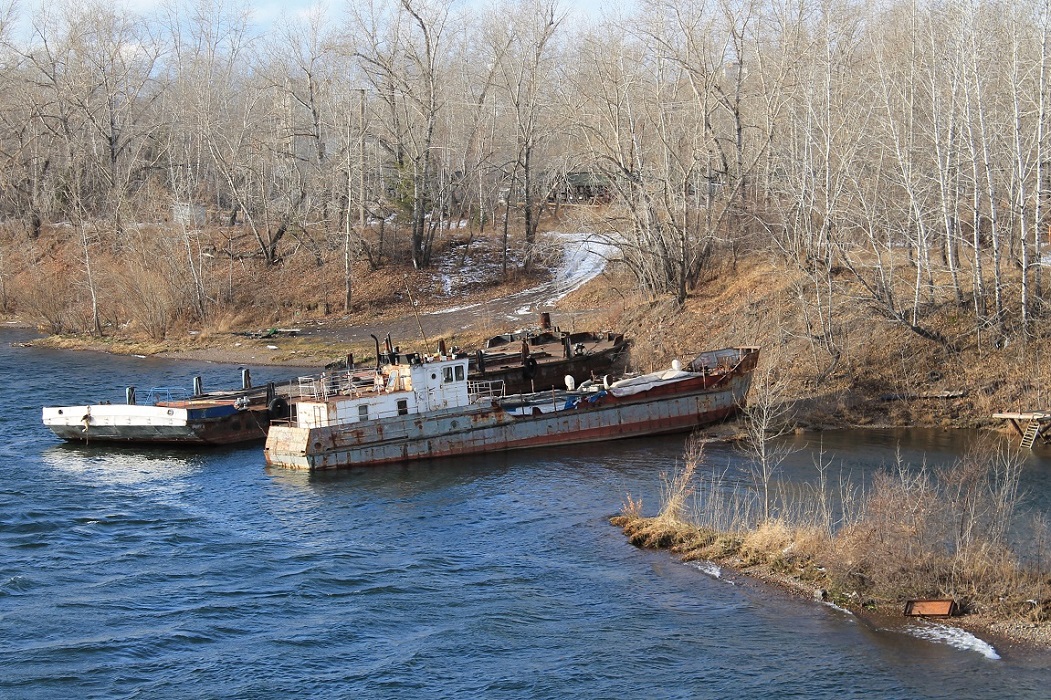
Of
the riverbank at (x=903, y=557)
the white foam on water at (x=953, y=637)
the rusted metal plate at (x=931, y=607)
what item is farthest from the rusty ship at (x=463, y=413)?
the white foam on water at (x=953, y=637)

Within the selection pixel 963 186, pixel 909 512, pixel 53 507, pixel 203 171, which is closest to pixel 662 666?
pixel 909 512

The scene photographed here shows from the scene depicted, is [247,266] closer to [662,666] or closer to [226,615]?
[226,615]

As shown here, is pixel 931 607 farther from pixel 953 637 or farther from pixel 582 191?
pixel 582 191

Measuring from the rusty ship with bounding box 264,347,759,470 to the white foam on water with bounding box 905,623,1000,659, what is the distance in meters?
19.4

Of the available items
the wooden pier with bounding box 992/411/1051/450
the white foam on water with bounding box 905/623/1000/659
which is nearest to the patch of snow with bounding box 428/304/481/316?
the wooden pier with bounding box 992/411/1051/450

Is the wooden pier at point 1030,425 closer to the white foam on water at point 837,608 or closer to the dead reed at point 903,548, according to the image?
the dead reed at point 903,548

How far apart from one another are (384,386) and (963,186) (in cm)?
2509

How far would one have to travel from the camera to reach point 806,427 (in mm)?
38625

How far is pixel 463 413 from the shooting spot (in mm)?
37219

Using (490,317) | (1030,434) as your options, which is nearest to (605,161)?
(490,317)

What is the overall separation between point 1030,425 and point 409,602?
22.2m

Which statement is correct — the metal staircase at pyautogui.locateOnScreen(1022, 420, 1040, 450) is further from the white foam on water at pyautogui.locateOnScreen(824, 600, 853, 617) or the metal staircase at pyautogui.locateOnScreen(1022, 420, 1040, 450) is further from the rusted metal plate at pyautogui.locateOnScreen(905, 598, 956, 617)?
the white foam on water at pyautogui.locateOnScreen(824, 600, 853, 617)

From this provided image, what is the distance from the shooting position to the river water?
61.7 ft

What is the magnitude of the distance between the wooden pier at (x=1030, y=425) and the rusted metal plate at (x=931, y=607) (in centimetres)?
1541
